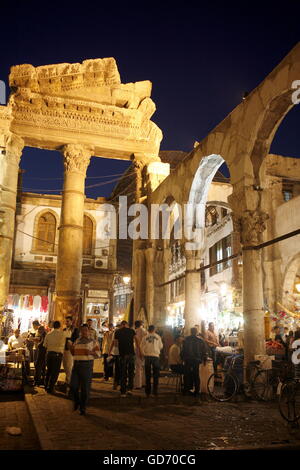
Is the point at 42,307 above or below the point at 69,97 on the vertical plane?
below

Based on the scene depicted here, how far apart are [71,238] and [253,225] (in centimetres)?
816

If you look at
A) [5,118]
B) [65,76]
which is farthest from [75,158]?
[65,76]

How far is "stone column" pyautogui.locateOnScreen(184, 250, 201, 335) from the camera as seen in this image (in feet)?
39.3

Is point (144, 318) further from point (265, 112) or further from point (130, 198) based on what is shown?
point (130, 198)

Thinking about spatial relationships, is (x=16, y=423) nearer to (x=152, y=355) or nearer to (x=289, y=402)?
(x=152, y=355)

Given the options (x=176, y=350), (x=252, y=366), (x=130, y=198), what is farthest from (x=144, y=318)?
(x=130, y=198)

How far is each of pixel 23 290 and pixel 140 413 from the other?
685 inches

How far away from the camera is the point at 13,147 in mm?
15562

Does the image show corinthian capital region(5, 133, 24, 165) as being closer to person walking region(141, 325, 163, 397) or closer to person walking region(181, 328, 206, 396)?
person walking region(141, 325, 163, 397)

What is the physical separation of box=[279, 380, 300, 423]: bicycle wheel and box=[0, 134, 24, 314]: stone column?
10.9 m

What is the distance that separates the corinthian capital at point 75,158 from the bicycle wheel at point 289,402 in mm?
11895

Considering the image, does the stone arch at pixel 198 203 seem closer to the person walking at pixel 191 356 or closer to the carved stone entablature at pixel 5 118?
the person walking at pixel 191 356

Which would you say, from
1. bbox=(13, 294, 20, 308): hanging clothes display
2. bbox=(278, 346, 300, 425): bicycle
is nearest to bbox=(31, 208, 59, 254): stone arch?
bbox=(13, 294, 20, 308): hanging clothes display
